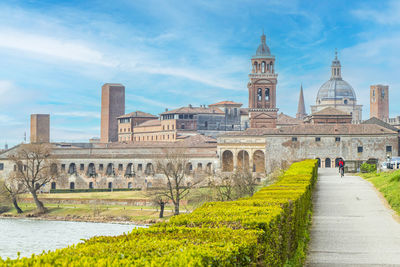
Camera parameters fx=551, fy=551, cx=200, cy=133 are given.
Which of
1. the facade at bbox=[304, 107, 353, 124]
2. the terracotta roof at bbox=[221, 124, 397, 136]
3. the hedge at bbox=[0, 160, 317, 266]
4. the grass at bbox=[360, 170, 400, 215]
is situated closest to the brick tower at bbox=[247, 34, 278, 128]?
the facade at bbox=[304, 107, 353, 124]

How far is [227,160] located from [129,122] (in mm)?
37264

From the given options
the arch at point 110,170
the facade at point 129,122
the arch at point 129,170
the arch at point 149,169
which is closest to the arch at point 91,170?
the arch at point 110,170

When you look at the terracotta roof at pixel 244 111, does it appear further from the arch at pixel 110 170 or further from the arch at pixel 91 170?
the arch at pixel 91 170

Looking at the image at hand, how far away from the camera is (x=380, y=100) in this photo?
10694 centimetres

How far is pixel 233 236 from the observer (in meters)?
5.45

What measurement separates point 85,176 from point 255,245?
194ft

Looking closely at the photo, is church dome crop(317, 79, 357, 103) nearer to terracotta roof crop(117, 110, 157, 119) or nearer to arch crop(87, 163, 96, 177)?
terracotta roof crop(117, 110, 157, 119)

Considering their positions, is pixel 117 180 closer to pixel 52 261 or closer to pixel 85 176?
pixel 85 176

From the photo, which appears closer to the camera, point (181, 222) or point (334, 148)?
point (181, 222)

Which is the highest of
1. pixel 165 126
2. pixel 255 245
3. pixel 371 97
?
pixel 371 97

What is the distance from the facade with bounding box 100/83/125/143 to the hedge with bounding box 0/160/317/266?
307ft

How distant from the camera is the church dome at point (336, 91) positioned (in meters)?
101

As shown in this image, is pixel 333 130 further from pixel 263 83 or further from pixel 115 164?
pixel 115 164

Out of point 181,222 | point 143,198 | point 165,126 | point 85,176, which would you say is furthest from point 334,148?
point 181,222
